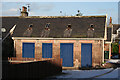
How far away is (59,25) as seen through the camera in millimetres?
30031

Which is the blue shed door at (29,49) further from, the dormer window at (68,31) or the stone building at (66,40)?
the dormer window at (68,31)

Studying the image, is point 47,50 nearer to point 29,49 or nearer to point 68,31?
point 29,49

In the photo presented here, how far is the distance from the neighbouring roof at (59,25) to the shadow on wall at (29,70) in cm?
1118

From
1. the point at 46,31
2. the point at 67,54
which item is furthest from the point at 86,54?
the point at 46,31

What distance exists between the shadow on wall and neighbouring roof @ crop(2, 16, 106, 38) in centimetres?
1118

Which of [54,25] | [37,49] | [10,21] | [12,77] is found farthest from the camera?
[10,21]

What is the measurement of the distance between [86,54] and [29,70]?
1530 centimetres

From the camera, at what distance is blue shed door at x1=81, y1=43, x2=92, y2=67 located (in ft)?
85.9

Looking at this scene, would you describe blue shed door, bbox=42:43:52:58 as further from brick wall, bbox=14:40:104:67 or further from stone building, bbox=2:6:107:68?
brick wall, bbox=14:40:104:67

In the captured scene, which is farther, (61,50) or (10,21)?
(10,21)

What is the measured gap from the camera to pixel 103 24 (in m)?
28.5

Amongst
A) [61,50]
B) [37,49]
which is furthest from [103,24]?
[37,49]

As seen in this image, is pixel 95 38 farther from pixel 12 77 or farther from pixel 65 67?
pixel 12 77

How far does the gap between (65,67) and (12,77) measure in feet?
55.2
